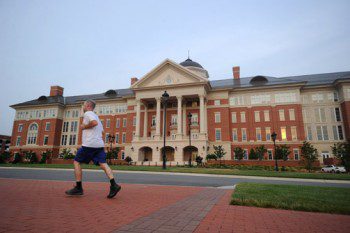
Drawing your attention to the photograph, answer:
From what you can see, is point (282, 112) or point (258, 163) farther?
point (282, 112)

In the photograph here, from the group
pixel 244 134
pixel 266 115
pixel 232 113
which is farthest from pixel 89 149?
pixel 266 115

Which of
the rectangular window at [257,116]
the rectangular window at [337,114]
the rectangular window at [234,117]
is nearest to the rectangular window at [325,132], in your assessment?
the rectangular window at [337,114]

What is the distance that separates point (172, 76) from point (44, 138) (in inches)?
1448

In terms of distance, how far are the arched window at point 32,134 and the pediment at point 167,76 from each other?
102ft

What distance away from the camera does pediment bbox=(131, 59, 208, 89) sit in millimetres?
42000

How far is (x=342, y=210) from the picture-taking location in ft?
14.6

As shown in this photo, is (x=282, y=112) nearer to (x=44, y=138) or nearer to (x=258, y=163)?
(x=258, y=163)

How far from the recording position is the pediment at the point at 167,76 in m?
42.0

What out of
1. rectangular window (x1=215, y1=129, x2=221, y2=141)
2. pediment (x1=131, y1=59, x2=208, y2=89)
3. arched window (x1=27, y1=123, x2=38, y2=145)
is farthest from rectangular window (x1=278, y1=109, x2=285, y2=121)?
arched window (x1=27, y1=123, x2=38, y2=145)

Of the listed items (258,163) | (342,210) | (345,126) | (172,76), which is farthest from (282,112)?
(342,210)

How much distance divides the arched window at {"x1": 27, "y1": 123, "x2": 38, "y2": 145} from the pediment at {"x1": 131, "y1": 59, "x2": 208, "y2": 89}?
102 ft

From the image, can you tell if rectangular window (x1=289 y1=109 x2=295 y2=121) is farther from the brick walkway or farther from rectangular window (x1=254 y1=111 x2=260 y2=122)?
the brick walkway

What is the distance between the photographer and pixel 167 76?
142ft

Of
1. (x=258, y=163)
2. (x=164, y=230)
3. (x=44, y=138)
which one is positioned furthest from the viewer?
(x=44, y=138)
